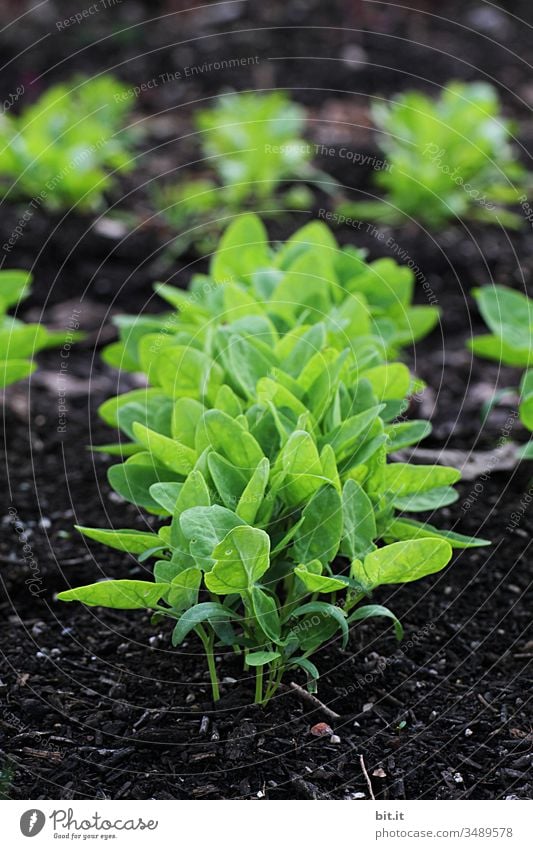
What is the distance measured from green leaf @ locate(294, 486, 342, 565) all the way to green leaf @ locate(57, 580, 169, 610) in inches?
10.0

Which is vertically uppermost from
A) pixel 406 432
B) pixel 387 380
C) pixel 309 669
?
pixel 387 380

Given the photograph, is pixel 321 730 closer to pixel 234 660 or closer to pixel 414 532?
pixel 234 660

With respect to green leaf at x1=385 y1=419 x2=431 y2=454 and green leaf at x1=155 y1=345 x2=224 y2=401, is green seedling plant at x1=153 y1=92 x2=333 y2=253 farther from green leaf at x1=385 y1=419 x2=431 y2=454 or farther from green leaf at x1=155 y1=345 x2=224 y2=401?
green leaf at x1=385 y1=419 x2=431 y2=454

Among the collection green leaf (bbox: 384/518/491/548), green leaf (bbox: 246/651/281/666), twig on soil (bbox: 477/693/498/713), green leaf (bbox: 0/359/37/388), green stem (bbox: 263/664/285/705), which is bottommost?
twig on soil (bbox: 477/693/498/713)

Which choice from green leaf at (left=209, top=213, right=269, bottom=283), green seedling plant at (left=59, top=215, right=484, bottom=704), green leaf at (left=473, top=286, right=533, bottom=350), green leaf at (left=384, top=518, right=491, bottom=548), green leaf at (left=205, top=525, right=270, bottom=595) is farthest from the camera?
green leaf at (left=209, top=213, right=269, bottom=283)

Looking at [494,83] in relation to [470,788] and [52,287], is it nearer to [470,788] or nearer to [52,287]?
[52,287]

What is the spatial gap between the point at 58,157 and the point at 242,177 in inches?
28.5

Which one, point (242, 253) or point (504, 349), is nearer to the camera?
point (504, 349)

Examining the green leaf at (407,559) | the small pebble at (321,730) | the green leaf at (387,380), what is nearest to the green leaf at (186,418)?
the green leaf at (387,380)

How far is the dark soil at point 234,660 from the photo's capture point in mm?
1761

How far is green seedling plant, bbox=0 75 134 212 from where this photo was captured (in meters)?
3.87
